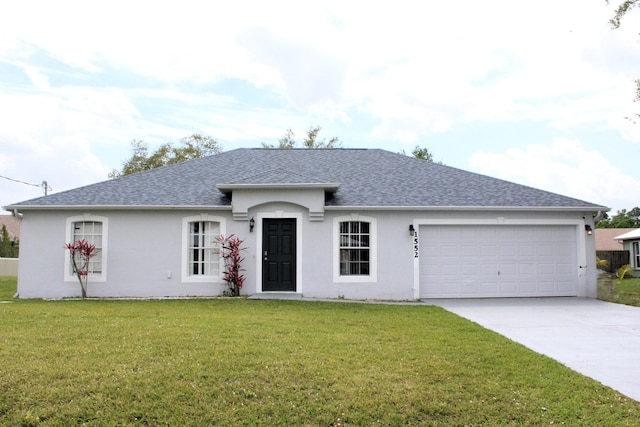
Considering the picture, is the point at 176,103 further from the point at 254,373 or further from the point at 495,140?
the point at 254,373

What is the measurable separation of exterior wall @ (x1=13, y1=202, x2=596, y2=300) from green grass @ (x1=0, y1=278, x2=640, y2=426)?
16.8ft

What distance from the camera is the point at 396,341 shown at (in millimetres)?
7641

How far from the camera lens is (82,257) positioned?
13.9 metres

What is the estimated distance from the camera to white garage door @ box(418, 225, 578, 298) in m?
14.1

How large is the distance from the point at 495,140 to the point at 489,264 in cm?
557

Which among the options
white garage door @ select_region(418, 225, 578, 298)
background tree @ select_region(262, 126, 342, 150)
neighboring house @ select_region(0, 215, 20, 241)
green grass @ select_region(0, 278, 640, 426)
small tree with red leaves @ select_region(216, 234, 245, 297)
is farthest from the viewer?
background tree @ select_region(262, 126, 342, 150)

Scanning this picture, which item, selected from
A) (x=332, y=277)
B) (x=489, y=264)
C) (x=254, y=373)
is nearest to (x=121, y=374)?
(x=254, y=373)

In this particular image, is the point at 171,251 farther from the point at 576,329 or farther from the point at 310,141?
the point at 310,141

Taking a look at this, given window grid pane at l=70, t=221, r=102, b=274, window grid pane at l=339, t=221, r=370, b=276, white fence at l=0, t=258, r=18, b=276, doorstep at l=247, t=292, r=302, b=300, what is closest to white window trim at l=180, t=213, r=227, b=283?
doorstep at l=247, t=292, r=302, b=300

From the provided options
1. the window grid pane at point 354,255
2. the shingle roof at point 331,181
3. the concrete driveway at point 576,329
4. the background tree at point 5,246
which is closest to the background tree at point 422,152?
the shingle roof at point 331,181

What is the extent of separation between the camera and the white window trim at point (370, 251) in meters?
13.7

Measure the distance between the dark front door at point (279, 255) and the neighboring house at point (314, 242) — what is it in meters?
0.03

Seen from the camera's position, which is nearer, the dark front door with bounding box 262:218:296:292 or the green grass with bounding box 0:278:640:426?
the green grass with bounding box 0:278:640:426

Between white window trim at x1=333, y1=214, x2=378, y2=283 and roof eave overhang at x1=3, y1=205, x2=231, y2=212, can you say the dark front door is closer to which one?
white window trim at x1=333, y1=214, x2=378, y2=283
